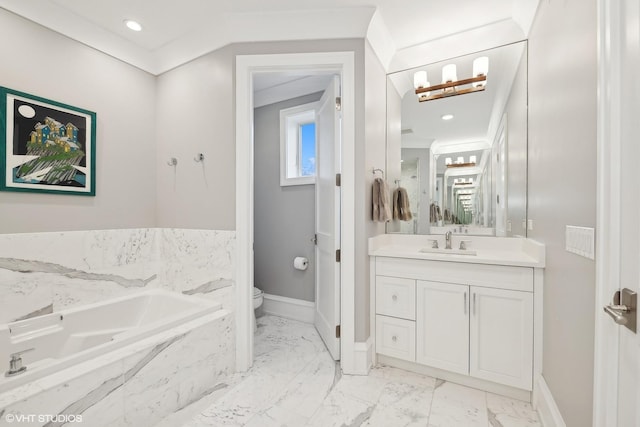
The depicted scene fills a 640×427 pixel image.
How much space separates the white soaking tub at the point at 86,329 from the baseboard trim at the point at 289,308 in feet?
3.82

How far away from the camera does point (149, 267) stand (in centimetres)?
244

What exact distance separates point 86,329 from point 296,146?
7.87 ft

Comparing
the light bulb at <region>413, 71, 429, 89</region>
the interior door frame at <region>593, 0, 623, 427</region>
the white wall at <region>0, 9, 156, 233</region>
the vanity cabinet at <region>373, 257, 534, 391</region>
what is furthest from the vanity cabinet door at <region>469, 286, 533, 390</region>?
the white wall at <region>0, 9, 156, 233</region>

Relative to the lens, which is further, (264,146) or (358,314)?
(264,146)

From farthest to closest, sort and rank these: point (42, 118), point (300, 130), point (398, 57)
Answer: point (300, 130)
point (398, 57)
point (42, 118)

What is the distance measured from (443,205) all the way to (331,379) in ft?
5.35

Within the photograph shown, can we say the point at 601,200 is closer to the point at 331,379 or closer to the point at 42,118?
the point at 331,379

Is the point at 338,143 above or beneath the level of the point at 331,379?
above

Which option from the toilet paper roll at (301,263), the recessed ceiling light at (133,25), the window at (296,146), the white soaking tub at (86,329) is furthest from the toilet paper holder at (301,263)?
the recessed ceiling light at (133,25)

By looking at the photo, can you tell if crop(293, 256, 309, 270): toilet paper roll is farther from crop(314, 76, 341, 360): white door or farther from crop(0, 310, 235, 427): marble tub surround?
crop(0, 310, 235, 427): marble tub surround

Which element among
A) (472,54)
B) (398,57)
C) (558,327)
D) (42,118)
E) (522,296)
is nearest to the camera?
(558,327)

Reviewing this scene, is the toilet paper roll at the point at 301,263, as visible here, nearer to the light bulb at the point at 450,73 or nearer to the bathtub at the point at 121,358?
the bathtub at the point at 121,358

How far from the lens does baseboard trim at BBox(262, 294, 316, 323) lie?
9.87ft

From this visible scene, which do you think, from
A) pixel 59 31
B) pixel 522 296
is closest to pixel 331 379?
pixel 522 296
